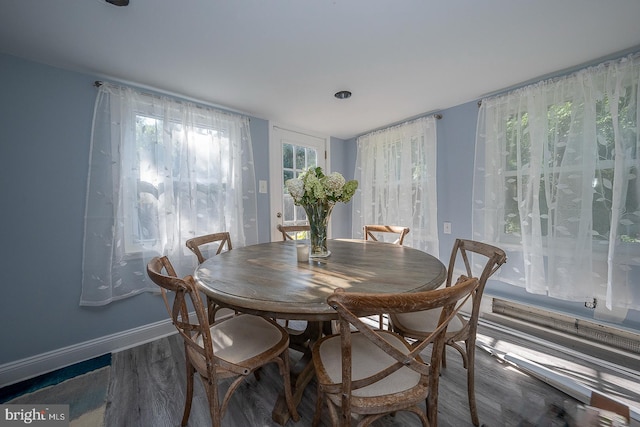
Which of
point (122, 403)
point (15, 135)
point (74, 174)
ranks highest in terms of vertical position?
point (15, 135)

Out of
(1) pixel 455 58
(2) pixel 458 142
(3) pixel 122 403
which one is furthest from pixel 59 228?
(2) pixel 458 142

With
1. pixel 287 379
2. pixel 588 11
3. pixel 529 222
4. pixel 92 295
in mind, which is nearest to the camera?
pixel 287 379

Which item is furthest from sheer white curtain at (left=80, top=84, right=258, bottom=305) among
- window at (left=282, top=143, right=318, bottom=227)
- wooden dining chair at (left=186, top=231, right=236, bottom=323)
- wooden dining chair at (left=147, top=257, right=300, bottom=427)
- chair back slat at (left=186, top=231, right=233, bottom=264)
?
wooden dining chair at (left=147, top=257, right=300, bottom=427)

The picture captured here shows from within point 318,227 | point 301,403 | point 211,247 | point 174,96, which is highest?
point 174,96

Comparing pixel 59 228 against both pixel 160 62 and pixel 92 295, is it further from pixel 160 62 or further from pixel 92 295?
pixel 160 62

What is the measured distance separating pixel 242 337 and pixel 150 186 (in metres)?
1.58

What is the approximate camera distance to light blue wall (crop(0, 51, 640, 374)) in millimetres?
1550

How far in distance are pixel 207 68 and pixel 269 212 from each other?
5.02ft

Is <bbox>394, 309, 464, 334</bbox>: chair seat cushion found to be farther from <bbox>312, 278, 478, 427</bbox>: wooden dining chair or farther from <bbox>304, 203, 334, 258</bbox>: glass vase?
<bbox>304, 203, 334, 258</bbox>: glass vase

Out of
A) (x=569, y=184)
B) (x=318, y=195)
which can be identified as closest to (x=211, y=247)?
(x=318, y=195)

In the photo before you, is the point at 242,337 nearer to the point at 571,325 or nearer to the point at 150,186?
the point at 150,186

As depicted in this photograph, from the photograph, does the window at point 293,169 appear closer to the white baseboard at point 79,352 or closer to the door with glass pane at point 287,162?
the door with glass pane at point 287,162

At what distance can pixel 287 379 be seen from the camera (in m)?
1.16

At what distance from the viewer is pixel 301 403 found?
4.48 feet
